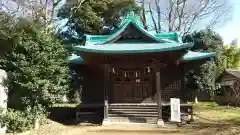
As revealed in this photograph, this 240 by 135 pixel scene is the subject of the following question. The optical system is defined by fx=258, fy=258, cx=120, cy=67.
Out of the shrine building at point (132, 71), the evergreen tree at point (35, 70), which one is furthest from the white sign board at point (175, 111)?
the evergreen tree at point (35, 70)

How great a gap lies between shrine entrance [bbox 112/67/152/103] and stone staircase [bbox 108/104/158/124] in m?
1.31

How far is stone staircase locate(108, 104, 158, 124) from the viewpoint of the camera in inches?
571

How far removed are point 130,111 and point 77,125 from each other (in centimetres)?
315

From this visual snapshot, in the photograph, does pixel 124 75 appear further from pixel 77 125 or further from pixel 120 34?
pixel 77 125

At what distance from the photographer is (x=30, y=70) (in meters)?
12.0

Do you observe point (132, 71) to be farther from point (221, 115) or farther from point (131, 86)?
point (221, 115)

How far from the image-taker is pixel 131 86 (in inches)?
651

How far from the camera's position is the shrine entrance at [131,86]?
1644 centimetres

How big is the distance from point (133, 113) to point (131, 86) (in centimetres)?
Answer: 219

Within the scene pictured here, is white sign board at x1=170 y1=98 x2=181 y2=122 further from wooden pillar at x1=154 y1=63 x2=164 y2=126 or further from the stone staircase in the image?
the stone staircase

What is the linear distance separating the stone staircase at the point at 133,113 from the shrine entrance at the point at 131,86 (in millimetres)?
1312

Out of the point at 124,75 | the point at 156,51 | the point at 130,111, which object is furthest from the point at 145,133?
the point at 124,75

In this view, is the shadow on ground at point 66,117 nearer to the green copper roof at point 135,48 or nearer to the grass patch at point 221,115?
the green copper roof at point 135,48

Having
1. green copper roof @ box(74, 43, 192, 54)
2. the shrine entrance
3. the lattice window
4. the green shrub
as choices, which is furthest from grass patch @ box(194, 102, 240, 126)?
the green shrub
